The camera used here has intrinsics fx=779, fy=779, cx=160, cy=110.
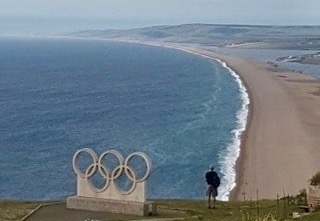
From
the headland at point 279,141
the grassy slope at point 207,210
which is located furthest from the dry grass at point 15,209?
the headland at point 279,141

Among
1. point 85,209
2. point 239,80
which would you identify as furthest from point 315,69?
point 85,209

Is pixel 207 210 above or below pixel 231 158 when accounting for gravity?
above

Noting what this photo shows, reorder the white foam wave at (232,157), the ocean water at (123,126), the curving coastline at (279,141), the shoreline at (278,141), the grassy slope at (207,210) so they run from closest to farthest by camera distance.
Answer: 1. the grassy slope at (207,210)
2. the white foam wave at (232,157)
3. the shoreline at (278,141)
4. the curving coastline at (279,141)
5. the ocean water at (123,126)

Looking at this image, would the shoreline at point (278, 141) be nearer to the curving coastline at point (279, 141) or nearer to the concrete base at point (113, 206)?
the curving coastline at point (279, 141)

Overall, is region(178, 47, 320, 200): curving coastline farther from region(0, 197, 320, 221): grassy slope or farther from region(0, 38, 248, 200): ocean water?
region(0, 197, 320, 221): grassy slope

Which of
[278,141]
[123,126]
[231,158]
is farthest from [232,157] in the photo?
[123,126]

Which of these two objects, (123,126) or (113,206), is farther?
(123,126)

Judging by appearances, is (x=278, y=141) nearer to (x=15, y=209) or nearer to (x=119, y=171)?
(x=119, y=171)
